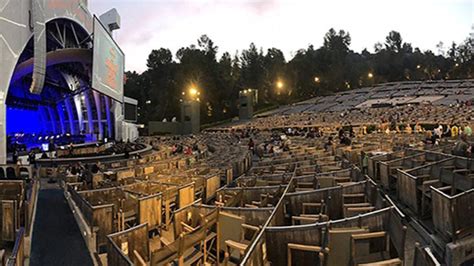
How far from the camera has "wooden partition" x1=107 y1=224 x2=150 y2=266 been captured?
4.45 meters

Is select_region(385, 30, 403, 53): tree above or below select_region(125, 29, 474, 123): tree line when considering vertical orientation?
above

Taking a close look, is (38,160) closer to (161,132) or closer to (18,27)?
(18,27)

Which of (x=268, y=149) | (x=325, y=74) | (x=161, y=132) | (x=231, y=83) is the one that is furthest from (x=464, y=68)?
(x=268, y=149)

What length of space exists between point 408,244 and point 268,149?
15314 mm

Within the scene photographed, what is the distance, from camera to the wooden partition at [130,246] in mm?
4453

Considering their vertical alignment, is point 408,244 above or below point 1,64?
below

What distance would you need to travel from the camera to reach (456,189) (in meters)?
8.46

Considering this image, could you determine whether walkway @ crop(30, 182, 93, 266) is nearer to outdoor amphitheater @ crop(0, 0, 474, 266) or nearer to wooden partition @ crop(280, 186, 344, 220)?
outdoor amphitheater @ crop(0, 0, 474, 266)

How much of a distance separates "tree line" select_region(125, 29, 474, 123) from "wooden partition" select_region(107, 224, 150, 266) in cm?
7391

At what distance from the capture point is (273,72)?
10175 centimetres

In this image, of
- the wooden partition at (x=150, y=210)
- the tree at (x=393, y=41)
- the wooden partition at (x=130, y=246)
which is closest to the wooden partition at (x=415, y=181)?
the wooden partition at (x=150, y=210)

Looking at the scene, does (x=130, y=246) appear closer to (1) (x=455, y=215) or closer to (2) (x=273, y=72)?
(1) (x=455, y=215)

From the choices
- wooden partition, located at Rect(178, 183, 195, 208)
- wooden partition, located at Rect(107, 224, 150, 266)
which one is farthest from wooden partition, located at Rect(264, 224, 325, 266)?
wooden partition, located at Rect(178, 183, 195, 208)

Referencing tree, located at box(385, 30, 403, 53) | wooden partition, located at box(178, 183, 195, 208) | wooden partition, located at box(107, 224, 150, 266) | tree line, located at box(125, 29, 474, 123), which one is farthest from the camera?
tree, located at box(385, 30, 403, 53)
